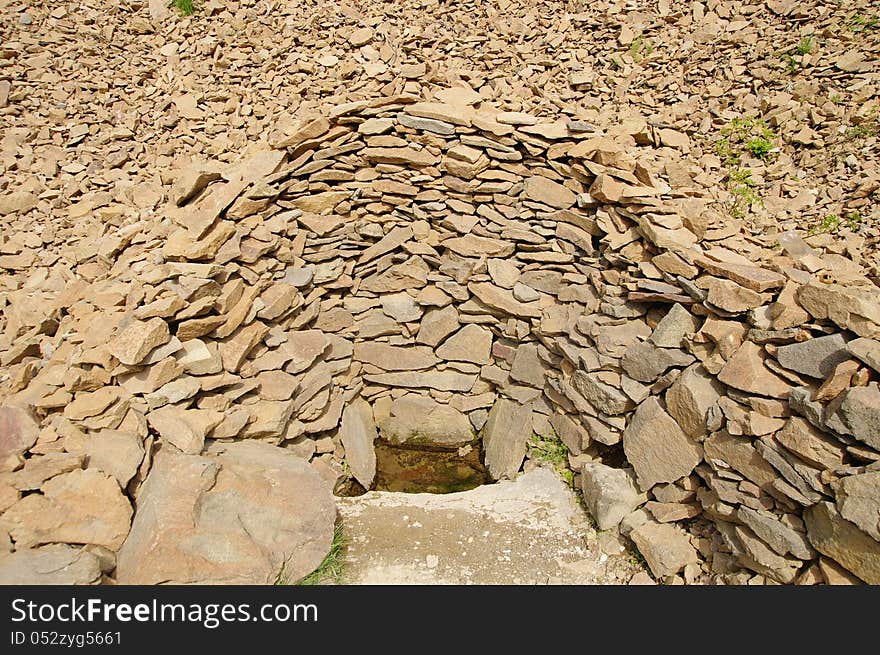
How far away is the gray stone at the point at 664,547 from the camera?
3.93m

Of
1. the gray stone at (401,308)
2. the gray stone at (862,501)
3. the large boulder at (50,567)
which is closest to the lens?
the large boulder at (50,567)

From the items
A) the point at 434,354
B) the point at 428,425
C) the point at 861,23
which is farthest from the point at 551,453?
the point at 861,23

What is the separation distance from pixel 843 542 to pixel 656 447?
56.2 inches

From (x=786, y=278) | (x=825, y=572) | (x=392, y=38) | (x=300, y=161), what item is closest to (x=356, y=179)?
(x=300, y=161)

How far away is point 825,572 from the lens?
3207 mm

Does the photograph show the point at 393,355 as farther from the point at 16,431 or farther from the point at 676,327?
the point at 16,431

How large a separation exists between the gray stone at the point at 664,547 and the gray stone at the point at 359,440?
8.96ft

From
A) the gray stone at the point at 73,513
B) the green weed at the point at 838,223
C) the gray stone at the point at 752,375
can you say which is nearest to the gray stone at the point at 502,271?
the gray stone at the point at 752,375

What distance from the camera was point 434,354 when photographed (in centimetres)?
619

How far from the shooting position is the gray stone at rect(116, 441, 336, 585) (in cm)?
311

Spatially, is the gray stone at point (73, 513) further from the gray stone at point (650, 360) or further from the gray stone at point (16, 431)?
the gray stone at point (650, 360)

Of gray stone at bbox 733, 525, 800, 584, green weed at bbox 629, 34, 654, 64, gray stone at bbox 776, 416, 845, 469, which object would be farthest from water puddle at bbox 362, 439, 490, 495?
green weed at bbox 629, 34, 654, 64

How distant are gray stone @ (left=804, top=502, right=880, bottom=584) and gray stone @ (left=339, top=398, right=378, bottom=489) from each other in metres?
3.88
